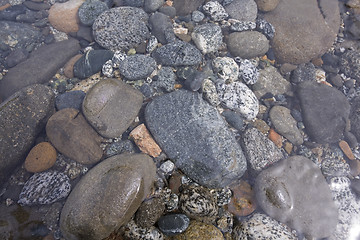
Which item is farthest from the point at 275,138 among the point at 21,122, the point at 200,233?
the point at 21,122

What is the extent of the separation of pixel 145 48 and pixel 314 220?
17.6ft

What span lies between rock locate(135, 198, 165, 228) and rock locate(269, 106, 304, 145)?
3282 mm

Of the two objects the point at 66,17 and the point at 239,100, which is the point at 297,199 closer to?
the point at 239,100

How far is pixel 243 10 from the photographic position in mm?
6543

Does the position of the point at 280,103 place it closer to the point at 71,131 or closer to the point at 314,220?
the point at 314,220

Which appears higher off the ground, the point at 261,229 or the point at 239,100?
the point at 239,100

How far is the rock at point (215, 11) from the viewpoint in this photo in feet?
20.9

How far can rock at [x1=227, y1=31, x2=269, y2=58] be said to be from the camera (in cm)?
604

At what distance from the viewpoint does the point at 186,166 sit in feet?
15.0

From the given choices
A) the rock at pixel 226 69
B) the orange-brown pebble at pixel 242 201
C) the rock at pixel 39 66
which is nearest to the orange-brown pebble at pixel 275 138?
the orange-brown pebble at pixel 242 201

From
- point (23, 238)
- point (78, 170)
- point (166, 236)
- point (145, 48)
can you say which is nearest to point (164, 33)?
point (145, 48)

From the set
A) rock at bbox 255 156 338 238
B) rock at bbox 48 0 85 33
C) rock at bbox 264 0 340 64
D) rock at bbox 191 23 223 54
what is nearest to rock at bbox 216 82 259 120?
rock at bbox 191 23 223 54

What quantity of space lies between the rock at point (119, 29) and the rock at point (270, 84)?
10.4 ft

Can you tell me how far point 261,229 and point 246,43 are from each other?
4372 millimetres
